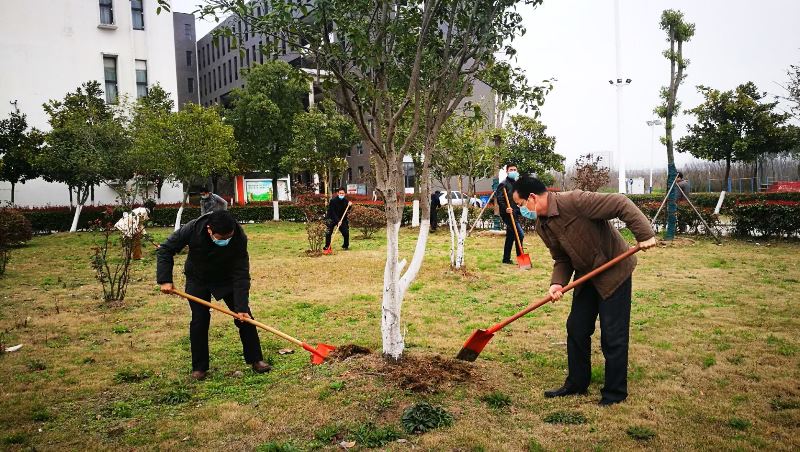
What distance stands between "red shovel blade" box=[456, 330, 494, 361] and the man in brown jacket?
77cm

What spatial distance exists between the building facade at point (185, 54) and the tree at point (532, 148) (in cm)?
4706

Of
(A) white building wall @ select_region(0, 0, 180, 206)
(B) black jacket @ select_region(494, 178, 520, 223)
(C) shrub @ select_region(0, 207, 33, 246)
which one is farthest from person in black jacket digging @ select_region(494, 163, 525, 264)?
(A) white building wall @ select_region(0, 0, 180, 206)

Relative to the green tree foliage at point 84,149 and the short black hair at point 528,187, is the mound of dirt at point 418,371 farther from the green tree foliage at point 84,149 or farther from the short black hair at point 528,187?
the green tree foliage at point 84,149

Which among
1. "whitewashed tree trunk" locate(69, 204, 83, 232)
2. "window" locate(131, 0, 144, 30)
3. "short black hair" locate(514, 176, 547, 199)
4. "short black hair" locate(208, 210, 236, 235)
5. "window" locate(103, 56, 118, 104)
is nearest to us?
"short black hair" locate(514, 176, 547, 199)

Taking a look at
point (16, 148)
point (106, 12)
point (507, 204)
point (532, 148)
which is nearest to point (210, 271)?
point (507, 204)

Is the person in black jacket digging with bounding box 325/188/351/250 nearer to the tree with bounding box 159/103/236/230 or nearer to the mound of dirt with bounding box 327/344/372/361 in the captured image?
the tree with bounding box 159/103/236/230

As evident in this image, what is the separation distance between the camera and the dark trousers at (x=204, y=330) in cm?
524

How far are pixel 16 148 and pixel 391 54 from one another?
969 inches

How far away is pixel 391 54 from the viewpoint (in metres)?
5.34

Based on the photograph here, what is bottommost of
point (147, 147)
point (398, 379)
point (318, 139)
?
point (398, 379)

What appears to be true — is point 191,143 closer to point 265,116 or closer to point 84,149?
point 84,149

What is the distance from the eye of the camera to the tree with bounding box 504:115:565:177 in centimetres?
2375

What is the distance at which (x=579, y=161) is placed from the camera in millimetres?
25219

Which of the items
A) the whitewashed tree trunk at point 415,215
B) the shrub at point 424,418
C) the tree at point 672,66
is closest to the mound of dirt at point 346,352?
the shrub at point 424,418
